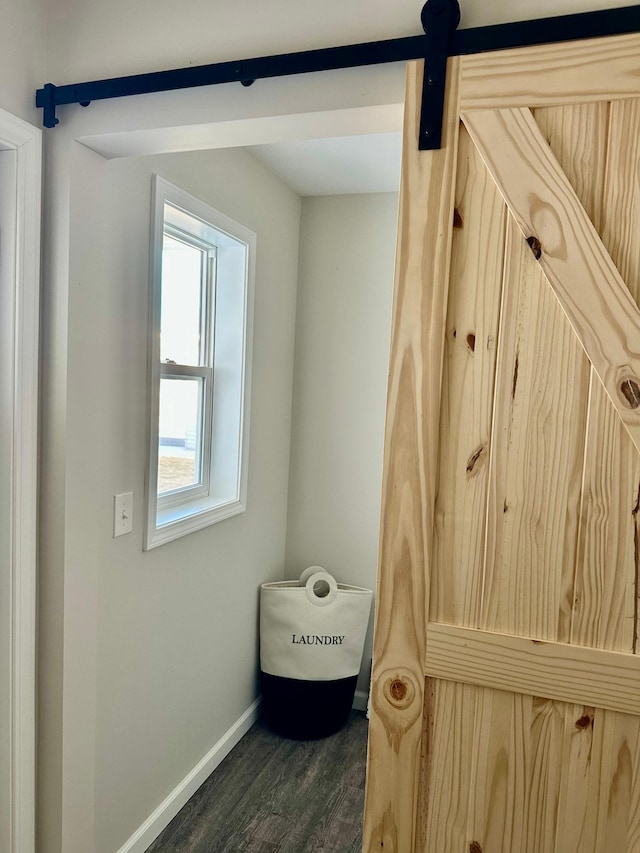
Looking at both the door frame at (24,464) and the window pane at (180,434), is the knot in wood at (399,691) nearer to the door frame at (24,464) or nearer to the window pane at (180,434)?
the door frame at (24,464)

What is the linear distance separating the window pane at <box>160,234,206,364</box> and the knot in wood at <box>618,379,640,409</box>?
1.52 meters

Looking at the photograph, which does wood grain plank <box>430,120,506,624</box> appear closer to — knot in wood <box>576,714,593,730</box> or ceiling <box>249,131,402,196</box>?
knot in wood <box>576,714,593,730</box>

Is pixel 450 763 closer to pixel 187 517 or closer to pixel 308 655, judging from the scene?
pixel 187 517

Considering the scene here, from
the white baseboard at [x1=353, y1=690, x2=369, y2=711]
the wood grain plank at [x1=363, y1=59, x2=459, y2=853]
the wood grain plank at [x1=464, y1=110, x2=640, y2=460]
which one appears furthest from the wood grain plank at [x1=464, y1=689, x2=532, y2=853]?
the white baseboard at [x1=353, y1=690, x2=369, y2=711]

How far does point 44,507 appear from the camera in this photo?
4.79 ft

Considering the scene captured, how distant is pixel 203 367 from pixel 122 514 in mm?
812

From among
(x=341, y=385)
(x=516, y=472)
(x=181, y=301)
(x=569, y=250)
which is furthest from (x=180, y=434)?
(x=569, y=250)

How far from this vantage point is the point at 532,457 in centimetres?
101

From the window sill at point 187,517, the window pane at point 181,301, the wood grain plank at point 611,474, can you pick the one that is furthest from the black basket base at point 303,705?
the wood grain plank at point 611,474

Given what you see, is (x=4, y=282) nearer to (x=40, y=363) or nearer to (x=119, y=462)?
(x=40, y=363)

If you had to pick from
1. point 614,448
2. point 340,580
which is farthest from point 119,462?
point 340,580

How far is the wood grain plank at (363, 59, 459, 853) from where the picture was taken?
1.02 metres

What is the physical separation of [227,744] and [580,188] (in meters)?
2.41

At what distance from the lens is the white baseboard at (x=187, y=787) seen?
193cm
